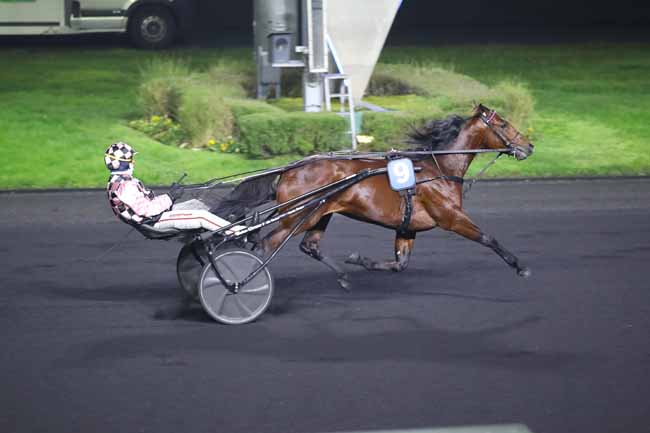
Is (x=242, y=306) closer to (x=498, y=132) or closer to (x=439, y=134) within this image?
(x=439, y=134)

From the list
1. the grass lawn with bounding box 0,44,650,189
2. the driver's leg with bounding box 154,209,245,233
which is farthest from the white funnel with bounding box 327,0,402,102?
the driver's leg with bounding box 154,209,245,233

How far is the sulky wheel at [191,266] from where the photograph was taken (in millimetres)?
7668

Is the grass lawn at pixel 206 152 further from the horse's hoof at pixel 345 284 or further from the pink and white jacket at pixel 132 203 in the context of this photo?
the pink and white jacket at pixel 132 203

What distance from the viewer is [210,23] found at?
23.8 metres

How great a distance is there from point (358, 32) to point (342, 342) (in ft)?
29.1

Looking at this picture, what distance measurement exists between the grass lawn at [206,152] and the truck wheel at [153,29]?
1.32 feet

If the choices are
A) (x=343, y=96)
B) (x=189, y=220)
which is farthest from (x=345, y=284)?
(x=343, y=96)

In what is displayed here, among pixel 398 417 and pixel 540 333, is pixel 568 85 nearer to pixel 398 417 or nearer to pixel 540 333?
pixel 540 333

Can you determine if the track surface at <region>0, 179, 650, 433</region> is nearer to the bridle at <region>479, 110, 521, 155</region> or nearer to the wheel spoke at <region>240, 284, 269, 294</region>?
the wheel spoke at <region>240, 284, 269, 294</region>

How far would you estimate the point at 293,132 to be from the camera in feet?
44.4

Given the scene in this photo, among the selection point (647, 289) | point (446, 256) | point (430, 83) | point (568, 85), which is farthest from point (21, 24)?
point (647, 289)

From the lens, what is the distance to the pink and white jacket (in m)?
7.07

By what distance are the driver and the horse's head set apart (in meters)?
2.23

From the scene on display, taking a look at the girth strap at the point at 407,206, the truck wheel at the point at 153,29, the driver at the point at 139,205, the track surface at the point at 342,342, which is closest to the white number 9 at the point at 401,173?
the girth strap at the point at 407,206
